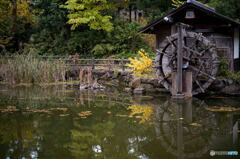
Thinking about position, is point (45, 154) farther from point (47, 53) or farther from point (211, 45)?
point (47, 53)

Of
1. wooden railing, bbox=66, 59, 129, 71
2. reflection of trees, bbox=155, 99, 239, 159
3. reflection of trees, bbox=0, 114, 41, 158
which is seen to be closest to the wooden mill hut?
wooden railing, bbox=66, 59, 129, 71

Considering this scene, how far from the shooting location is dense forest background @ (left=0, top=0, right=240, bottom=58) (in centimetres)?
2739

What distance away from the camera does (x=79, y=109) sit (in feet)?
44.8

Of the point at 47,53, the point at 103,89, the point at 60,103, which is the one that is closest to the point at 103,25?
the point at 47,53

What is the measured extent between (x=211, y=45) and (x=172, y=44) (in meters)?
1.65

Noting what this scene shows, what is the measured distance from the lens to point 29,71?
20.5 meters

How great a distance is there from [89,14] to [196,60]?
12.1 meters

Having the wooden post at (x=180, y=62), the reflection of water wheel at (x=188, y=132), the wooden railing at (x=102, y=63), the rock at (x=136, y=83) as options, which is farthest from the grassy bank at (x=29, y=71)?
the reflection of water wheel at (x=188, y=132)

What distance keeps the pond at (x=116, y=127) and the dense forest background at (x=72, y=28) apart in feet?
38.3

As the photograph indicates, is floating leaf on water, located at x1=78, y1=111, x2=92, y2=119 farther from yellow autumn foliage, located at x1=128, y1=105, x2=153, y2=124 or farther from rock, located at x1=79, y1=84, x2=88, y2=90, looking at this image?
rock, located at x1=79, y1=84, x2=88, y2=90

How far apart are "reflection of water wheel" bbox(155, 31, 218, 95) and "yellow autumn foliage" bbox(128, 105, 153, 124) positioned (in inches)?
124

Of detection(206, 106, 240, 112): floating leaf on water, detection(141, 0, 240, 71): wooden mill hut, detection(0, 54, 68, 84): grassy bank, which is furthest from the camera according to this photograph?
detection(0, 54, 68, 84): grassy bank

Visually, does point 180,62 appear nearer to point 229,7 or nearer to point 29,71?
point 229,7

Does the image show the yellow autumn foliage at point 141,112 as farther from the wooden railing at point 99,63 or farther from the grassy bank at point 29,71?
the wooden railing at point 99,63
